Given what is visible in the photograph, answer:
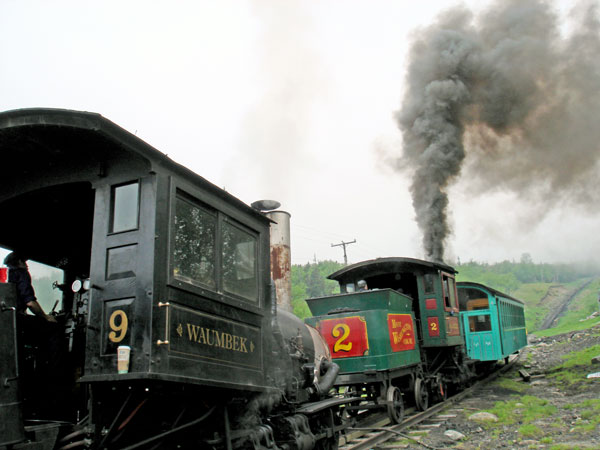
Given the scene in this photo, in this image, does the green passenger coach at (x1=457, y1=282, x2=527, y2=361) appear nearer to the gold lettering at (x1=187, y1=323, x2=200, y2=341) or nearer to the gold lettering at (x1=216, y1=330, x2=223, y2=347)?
the gold lettering at (x1=216, y1=330, x2=223, y2=347)

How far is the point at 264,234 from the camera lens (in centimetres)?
498

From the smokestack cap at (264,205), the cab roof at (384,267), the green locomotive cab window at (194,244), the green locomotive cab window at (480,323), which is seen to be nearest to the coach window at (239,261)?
the green locomotive cab window at (194,244)

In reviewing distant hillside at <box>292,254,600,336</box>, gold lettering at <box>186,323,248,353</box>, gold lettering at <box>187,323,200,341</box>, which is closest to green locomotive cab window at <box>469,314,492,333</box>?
gold lettering at <box>186,323,248,353</box>

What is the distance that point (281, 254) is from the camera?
8555 mm

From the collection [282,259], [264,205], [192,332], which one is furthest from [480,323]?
[192,332]

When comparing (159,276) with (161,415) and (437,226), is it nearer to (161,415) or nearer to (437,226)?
(161,415)

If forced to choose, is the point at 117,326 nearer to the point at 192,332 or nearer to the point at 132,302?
the point at 132,302

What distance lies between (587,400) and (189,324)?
29.0 ft

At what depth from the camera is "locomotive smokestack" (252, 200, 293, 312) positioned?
8094 millimetres

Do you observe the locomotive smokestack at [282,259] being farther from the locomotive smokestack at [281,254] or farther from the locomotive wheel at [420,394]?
the locomotive wheel at [420,394]

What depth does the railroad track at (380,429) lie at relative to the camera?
7.27m

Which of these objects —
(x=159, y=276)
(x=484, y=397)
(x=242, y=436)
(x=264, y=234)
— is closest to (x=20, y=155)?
(x=159, y=276)

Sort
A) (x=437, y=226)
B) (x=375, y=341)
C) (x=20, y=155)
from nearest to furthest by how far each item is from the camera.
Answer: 1. (x=20, y=155)
2. (x=375, y=341)
3. (x=437, y=226)

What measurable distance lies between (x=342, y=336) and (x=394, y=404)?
153cm
